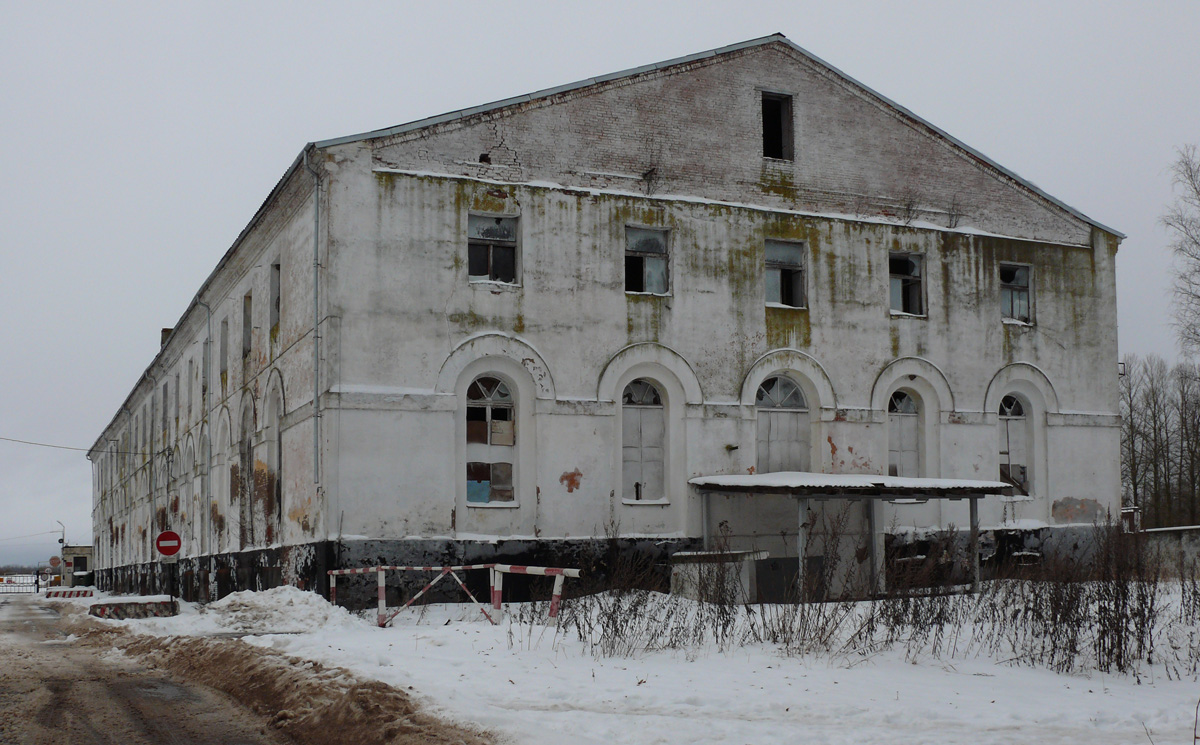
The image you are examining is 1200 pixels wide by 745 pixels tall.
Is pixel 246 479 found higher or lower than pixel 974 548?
higher

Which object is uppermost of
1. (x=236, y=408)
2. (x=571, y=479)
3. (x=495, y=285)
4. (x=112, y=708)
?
(x=495, y=285)

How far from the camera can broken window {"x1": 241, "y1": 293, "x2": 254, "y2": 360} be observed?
26.4 metres

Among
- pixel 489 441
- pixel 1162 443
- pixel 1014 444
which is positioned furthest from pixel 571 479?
pixel 1162 443

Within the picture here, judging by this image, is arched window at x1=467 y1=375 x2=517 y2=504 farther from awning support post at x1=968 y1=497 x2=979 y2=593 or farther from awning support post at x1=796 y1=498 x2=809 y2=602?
awning support post at x1=968 y1=497 x2=979 y2=593

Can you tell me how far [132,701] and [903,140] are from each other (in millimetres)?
18507

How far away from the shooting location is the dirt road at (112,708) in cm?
959

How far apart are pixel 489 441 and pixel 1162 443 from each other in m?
35.2

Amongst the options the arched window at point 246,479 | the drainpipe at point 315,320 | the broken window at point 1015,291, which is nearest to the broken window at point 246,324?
the arched window at point 246,479

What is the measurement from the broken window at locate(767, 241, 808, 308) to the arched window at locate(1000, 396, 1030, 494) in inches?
208

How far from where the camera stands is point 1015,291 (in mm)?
25172

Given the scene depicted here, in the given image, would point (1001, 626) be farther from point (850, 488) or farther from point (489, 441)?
point (489, 441)

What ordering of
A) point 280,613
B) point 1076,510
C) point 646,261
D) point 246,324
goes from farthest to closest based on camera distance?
point 246,324, point 1076,510, point 646,261, point 280,613

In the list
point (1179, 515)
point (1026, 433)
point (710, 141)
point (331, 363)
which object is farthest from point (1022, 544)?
point (1179, 515)

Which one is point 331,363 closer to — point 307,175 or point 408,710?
point 307,175
